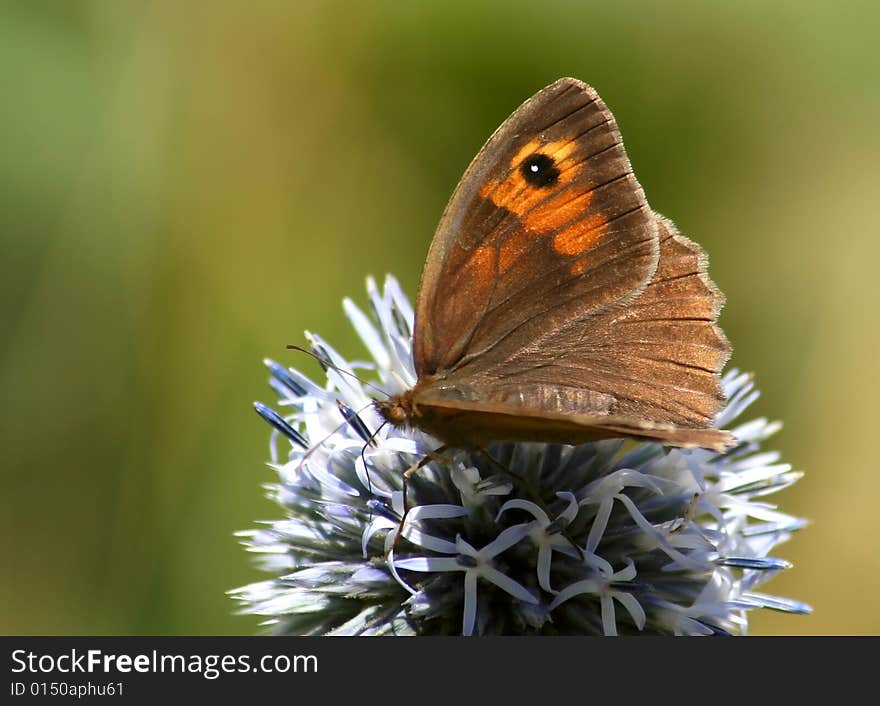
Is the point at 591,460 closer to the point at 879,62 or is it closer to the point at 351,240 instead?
the point at 351,240

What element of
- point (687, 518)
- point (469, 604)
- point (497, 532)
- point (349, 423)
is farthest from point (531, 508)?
point (349, 423)

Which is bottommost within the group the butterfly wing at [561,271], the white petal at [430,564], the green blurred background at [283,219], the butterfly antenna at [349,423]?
the white petal at [430,564]

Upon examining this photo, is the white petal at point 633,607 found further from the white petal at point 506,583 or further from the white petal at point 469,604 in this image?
the white petal at point 469,604

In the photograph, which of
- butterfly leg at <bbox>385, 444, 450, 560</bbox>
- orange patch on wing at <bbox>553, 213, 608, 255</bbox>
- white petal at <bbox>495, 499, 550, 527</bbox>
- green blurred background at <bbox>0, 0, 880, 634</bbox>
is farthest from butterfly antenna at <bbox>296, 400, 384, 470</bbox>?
green blurred background at <bbox>0, 0, 880, 634</bbox>

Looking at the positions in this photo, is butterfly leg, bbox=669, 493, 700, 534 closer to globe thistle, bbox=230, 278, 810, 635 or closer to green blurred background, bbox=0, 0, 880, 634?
globe thistle, bbox=230, 278, 810, 635

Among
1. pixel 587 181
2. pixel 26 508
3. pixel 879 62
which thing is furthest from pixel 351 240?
pixel 879 62

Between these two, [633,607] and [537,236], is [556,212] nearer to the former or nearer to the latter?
[537,236]

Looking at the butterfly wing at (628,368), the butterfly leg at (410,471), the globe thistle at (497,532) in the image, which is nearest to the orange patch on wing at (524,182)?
the butterfly wing at (628,368)
